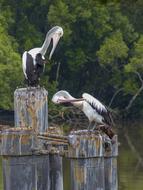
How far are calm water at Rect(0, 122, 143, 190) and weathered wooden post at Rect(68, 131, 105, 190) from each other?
6559mm

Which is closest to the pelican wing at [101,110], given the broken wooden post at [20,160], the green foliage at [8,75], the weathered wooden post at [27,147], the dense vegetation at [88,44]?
the weathered wooden post at [27,147]

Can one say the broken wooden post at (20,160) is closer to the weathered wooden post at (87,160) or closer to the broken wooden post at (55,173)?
the weathered wooden post at (87,160)

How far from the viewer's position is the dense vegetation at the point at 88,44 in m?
45.1

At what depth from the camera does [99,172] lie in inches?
575

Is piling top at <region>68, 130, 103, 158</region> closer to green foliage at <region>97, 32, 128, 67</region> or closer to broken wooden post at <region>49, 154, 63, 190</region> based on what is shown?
broken wooden post at <region>49, 154, 63, 190</region>

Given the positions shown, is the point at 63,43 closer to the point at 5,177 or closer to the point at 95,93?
the point at 95,93

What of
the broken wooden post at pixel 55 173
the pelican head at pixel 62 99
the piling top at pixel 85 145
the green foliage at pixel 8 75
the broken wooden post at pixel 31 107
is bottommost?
the broken wooden post at pixel 55 173

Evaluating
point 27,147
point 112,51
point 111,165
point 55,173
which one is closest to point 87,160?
point 27,147

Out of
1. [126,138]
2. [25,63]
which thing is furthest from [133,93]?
[25,63]

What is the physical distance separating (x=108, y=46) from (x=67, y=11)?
7.97ft

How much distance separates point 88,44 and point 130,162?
64.3 ft

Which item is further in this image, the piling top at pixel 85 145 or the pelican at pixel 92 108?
the pelican at pixel 92 108

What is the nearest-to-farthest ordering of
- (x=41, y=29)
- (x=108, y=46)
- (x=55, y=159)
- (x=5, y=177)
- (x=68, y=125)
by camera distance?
(x=5, y=177)
(x=55, y=159)
(x=68, y=125)
(x=108, y=46)
(x=41, y=29)

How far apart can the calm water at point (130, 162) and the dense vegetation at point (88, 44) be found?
12.3 ft
